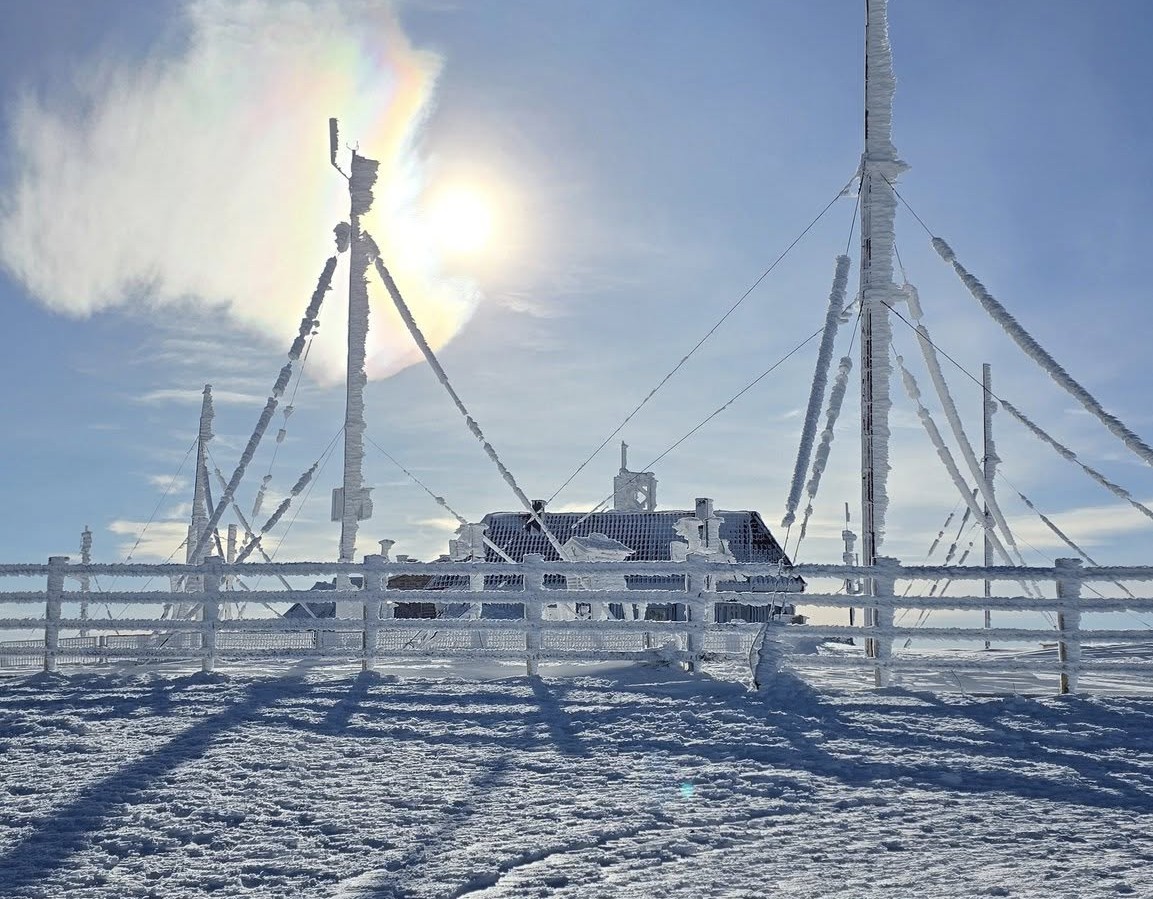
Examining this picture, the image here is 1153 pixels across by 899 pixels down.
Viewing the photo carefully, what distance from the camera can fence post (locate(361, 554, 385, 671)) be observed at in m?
14.2

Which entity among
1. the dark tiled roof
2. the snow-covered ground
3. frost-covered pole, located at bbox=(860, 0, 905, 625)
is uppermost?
frost-covered pole, located at bbox=(860, 0, 905, 625)

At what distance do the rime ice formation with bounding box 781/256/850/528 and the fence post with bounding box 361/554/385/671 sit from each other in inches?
219

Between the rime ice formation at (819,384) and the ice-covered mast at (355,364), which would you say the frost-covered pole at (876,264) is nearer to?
the rime ice formation at (819,384)

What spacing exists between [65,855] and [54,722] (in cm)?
473

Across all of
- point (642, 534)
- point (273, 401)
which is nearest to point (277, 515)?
point (273, 401)

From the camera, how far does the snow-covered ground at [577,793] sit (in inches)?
249

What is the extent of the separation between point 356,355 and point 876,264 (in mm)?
8836

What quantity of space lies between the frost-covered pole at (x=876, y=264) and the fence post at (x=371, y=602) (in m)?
6.68

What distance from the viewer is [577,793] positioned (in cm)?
799

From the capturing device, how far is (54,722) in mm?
11133

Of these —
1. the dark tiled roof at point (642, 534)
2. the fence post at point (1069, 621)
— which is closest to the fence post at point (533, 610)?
the fence post at point (1069, 621)

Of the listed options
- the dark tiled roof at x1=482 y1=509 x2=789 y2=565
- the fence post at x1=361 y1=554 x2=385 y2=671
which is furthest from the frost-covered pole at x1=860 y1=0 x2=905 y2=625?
the dark tiled roof at x1=482 y1=509 x2=789 y2=565

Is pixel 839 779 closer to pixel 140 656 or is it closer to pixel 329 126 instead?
pixel 140 656

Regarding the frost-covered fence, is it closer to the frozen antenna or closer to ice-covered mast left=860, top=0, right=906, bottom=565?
ice-covered mast left=860, top=0, right=906, bottom=565
